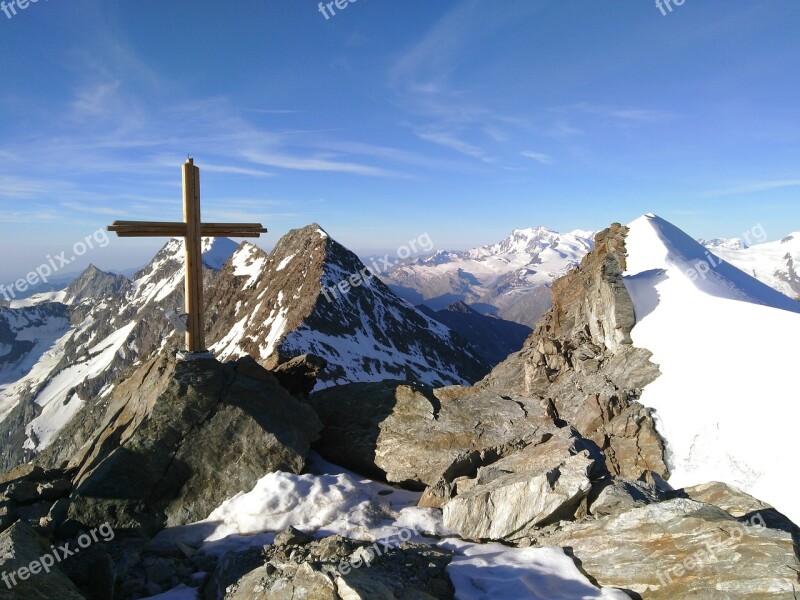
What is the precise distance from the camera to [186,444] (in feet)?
41.2

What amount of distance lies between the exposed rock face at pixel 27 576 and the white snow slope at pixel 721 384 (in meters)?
16.2

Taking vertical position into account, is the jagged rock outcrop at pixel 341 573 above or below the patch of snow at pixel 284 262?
below

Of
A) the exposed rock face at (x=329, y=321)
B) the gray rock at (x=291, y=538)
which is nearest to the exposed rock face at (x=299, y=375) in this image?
the gray rock at (x=291, y=538)

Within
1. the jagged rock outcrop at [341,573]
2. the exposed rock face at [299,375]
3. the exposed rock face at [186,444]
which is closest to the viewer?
the jagged rock outcrop at [341,573]

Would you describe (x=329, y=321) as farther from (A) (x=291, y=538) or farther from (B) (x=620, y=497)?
(B) (x=620, y=497)

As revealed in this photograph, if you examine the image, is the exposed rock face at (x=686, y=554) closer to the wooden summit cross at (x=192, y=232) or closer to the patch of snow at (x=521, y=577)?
the patch of snow at (x=521, y=577)

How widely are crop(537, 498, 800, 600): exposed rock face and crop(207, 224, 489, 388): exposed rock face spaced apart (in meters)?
58.1

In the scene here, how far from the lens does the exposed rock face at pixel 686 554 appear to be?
744cm

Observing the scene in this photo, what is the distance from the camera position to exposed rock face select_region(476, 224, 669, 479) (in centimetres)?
1644

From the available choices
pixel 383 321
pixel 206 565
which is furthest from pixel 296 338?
pixel 206 565

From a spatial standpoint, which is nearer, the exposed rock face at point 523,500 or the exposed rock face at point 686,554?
the exposed rock face at point 686,554

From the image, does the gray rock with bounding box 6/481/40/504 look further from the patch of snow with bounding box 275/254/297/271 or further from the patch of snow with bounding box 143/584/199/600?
the patch of snow with bounding box 275/254/297/271

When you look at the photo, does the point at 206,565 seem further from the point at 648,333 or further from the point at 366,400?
the point at 648,333

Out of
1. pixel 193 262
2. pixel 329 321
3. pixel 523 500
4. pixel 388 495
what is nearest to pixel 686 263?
pixel 523 500
